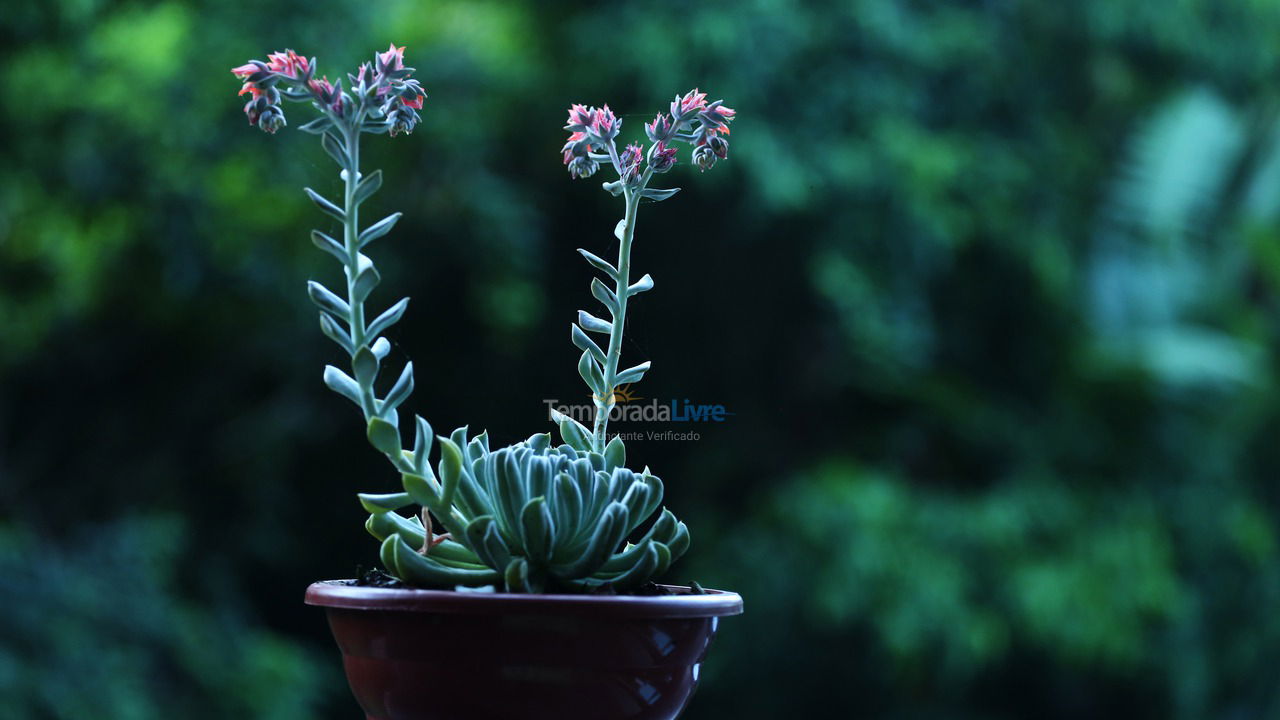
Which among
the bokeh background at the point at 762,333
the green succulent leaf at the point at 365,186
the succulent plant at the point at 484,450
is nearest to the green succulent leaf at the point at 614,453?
the succulent plant at the point at 484,450

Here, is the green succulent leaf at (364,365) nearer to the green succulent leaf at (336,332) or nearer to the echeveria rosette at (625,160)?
the green succulent leaf at (336,332)

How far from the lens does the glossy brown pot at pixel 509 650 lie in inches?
23.4

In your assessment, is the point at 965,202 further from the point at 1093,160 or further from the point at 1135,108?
the point at 1135,108

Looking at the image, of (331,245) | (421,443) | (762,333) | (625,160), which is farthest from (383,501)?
(762,333)

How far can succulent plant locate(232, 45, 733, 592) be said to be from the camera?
25.2 inches

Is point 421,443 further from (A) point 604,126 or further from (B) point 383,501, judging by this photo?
(A) point 604,126

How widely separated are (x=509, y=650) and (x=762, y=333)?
436 cm

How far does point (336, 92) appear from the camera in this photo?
25.2 inches

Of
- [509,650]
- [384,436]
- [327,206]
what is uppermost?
[327,206]

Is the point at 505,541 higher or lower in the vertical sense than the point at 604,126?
lower

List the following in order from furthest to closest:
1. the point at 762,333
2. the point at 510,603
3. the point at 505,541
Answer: the point at 762,333
the point at 505,541
the point at 510,603

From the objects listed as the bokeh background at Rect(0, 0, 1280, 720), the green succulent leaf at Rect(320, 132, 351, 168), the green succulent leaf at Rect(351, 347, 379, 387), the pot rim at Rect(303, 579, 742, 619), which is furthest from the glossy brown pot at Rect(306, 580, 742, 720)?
the bokeh background at Rect(0, 0, 1280, 720)

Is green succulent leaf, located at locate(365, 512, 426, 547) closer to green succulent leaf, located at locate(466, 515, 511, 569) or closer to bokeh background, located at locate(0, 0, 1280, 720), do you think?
green succulent leaf, located at locate(466, 515, 511, 569)

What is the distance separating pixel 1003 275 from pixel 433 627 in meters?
4.82
